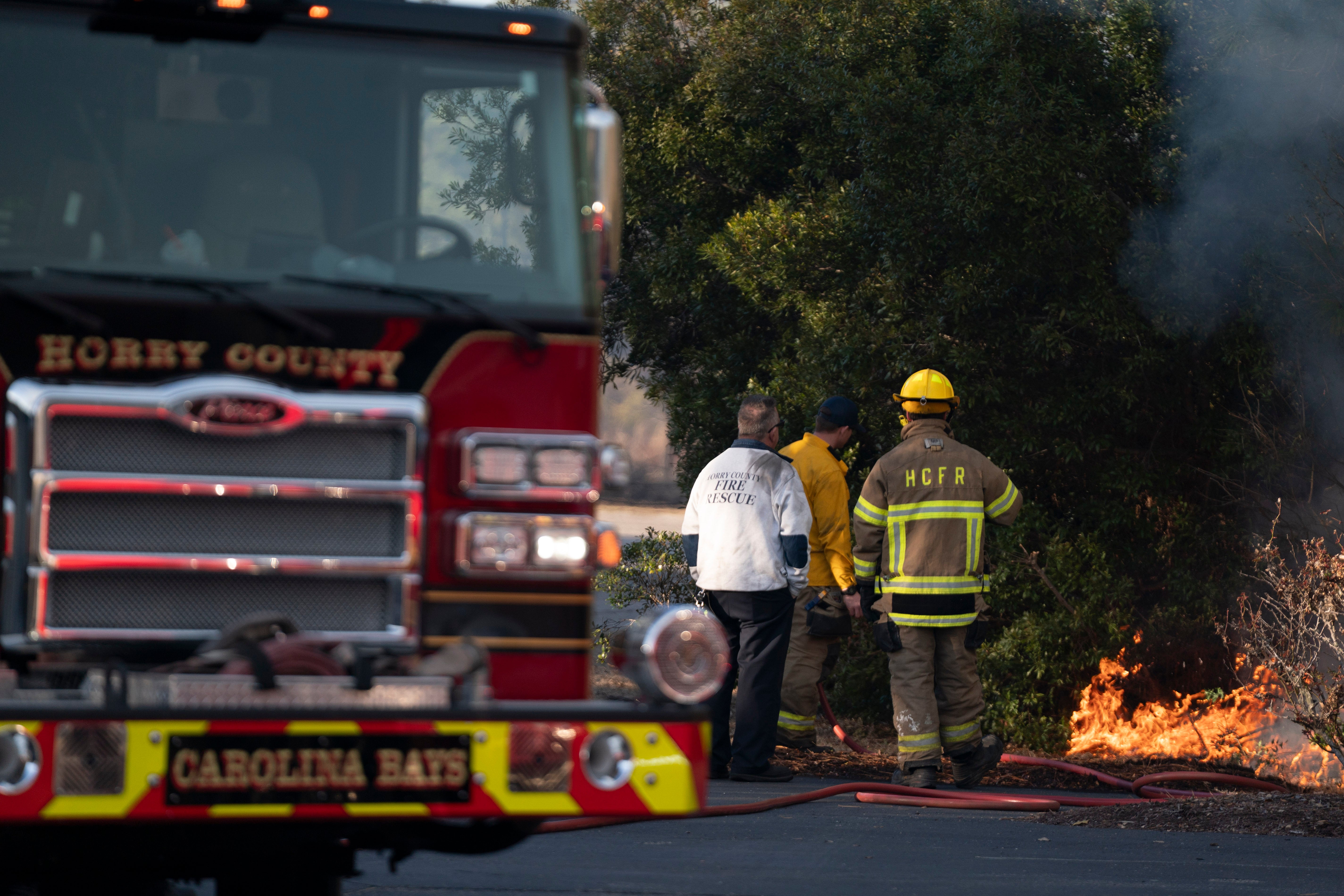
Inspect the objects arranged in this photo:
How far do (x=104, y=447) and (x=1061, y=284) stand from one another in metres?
7.51

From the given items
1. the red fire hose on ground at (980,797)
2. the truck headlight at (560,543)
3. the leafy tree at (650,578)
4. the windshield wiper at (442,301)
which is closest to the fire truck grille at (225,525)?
the truck headlight at (560,543)

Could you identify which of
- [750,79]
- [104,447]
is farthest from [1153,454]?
[104,447]

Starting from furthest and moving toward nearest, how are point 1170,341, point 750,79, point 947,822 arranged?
point 750,79
point 1170,341
point 947,822

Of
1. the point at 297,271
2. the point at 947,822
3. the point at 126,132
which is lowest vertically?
the point at 947,822

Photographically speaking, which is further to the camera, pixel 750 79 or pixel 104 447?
pixel 750 79

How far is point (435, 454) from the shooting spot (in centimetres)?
440

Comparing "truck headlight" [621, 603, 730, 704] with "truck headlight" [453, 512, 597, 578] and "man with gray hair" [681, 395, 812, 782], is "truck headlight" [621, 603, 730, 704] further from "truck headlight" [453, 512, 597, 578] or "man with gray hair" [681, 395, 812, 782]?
"man with gray hair" [681, 395, 812, 782]

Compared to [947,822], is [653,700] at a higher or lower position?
higher

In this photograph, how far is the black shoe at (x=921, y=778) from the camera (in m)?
8.82

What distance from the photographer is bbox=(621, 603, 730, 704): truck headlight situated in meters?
4.21

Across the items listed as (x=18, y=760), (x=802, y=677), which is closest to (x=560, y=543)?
(x=18, y=760)

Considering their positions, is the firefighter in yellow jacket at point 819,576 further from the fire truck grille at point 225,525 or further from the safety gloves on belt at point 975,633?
the fire truck grille at point 225,525

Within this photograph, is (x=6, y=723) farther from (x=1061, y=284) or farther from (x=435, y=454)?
(x=1061, y=284)

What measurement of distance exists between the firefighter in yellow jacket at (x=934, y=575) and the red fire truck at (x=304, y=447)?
4.42 meters
